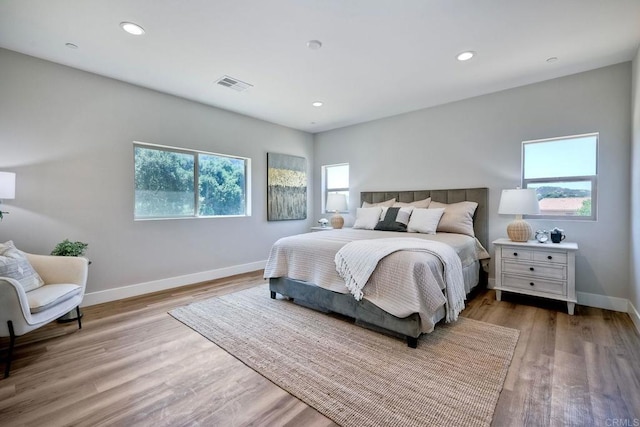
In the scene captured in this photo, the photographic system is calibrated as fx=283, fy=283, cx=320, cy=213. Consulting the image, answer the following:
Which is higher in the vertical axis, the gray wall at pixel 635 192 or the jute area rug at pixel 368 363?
the gray wall at pixel 635 192

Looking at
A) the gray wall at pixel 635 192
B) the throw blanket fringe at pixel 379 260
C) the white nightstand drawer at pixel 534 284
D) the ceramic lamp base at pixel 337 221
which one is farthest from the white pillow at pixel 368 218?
the gray wall at pixel 635 192

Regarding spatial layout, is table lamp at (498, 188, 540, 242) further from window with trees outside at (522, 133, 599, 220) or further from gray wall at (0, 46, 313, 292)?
gray wall at (0, 46, 313, 292)

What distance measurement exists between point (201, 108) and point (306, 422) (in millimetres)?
4120

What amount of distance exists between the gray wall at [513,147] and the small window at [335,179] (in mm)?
265

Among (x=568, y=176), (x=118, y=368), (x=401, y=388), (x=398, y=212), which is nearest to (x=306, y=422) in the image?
(x=401, y=388)

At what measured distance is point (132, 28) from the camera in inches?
93.6

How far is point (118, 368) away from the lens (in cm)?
198

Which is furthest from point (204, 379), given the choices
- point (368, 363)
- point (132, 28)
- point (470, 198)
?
point (470, 198)

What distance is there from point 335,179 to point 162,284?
3.52 metres

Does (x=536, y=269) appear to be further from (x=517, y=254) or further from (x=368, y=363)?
(x=368, y=363)

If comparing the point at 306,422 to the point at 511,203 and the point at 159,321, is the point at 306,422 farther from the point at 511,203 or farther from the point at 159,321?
the point at 511,203

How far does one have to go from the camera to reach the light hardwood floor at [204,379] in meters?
1.52

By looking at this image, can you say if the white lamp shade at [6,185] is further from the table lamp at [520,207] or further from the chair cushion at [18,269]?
the table lamp at [520,207]

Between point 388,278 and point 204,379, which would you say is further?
point 388,278
